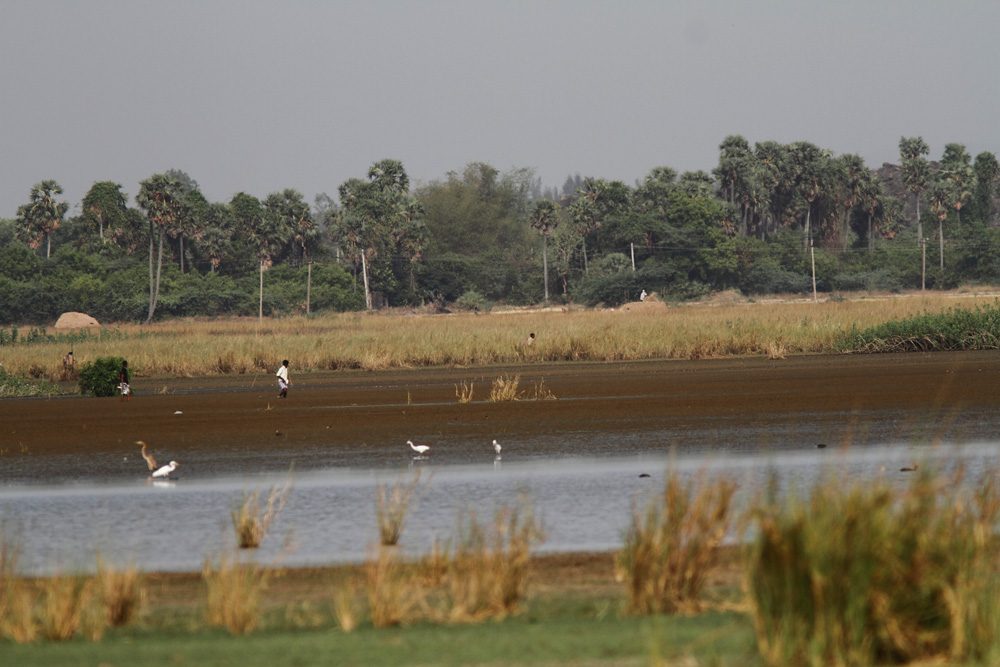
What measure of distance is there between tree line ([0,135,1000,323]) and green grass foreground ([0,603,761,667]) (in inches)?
2813

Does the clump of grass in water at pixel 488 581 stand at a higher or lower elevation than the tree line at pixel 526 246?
lower

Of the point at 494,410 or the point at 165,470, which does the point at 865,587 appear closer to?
the point at 165,470

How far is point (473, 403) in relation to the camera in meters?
23.1

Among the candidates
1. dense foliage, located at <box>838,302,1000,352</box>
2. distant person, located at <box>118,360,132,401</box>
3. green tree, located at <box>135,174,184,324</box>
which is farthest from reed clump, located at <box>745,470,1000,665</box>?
green tree, located at <box>135,174,184,324</box>

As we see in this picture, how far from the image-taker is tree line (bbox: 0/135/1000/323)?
84312mm

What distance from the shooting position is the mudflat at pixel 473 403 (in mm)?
19469

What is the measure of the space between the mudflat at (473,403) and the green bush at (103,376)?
0.70 meters

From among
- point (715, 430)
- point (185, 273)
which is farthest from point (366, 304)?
point (715, 430)

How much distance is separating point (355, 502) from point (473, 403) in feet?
34.1

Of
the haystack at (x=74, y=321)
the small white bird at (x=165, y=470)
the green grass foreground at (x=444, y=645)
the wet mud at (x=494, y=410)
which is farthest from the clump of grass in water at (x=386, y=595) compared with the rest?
the haystack at (x=74, y=321)

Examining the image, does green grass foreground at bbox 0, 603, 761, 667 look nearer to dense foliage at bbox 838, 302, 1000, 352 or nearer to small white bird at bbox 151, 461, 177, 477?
small white bird at bbox 151, 461, 177, 477

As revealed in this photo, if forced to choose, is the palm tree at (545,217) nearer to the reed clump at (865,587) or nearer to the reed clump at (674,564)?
the reed clump at (674,564)

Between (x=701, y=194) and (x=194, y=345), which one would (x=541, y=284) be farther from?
(x=194, y=345)

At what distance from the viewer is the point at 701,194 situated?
105m
